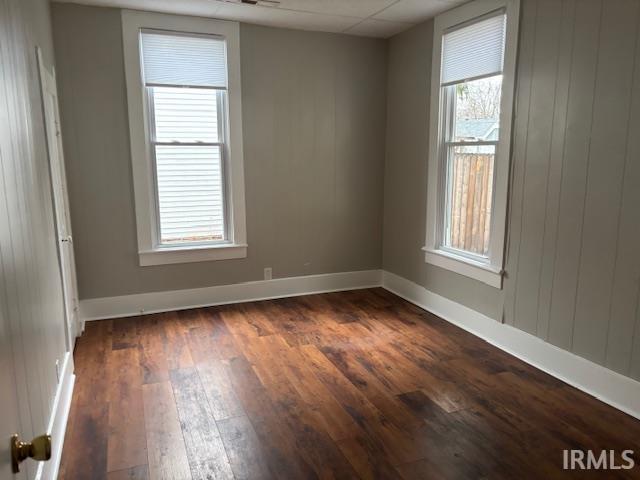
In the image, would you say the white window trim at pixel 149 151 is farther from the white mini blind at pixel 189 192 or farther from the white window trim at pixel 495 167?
the white window trim at pixel 495 167

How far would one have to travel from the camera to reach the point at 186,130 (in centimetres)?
426

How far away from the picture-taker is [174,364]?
331cm

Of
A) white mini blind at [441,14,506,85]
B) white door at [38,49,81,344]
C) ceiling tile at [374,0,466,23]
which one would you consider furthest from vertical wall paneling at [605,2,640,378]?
white door at [38,49,81,344]

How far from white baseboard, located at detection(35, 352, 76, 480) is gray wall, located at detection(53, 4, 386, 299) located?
1.40m

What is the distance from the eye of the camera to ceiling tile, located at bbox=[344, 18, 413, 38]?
14.0ft

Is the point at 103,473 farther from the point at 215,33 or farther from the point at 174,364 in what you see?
the point at 215,33

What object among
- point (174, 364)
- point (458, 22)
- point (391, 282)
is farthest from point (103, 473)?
point (458, 22)

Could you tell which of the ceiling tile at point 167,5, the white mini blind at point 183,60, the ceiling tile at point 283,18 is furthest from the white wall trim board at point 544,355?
the ceiling tile at point 167,5

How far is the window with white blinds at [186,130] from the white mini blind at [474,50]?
1.95 m

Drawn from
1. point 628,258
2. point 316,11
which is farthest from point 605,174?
point 316,11

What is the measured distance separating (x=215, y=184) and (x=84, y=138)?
1.14 meters

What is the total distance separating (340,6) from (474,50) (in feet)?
3.61

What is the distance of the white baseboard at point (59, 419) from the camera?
1.99 m

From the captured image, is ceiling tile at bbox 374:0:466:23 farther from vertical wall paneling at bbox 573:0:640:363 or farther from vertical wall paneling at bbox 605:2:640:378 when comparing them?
vertical wall paneling at bbox 605:2:640:378
